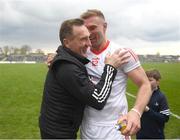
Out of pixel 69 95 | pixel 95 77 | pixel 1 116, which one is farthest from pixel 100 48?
pixel 1 116

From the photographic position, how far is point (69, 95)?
366 cm

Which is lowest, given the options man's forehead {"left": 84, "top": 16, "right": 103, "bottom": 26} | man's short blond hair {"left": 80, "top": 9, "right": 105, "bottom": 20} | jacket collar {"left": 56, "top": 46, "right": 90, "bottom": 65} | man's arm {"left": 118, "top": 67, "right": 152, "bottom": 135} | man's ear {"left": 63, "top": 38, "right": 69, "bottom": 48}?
man's arm {"left": 118, "top": 67, "right": 152, "bottom": 135}

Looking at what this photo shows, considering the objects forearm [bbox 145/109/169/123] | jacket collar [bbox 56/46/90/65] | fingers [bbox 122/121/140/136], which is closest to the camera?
fingers [bbox 122/121/140/136]

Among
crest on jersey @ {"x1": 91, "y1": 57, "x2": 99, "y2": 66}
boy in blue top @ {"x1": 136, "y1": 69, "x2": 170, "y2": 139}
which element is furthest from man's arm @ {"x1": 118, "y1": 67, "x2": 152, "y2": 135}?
boy in blue top @ {"x1": 136, "y1": 69, "x2": 170, "y2": 139}

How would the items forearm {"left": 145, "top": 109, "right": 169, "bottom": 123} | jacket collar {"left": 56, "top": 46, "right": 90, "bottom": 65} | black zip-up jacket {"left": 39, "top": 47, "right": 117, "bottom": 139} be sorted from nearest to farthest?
black zip-up jacket {"left": 39, "top": 47, "right": 117, "bottom": 139} < jacket collar {"left": 56, "top": 46, "right": 90, "bottom": 65} < forearm {"left": 145, "top": 109, "right": 169, "bottom": 123}

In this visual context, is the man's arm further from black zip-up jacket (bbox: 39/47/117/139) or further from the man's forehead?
the man's forehead

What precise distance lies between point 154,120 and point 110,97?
2.92 metres

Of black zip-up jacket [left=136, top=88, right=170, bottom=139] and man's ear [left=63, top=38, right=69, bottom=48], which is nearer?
man's ear [left=63, top=38, right=69, bottom=48]

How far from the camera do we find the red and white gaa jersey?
150 inches

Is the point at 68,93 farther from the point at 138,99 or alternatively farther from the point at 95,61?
the point at 138,99

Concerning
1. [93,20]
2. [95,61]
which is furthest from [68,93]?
[93,20]

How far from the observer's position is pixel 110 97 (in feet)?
12.5

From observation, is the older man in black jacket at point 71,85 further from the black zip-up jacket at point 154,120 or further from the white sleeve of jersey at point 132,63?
the black zip-up jacket at point 154,120

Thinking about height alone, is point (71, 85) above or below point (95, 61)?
below
